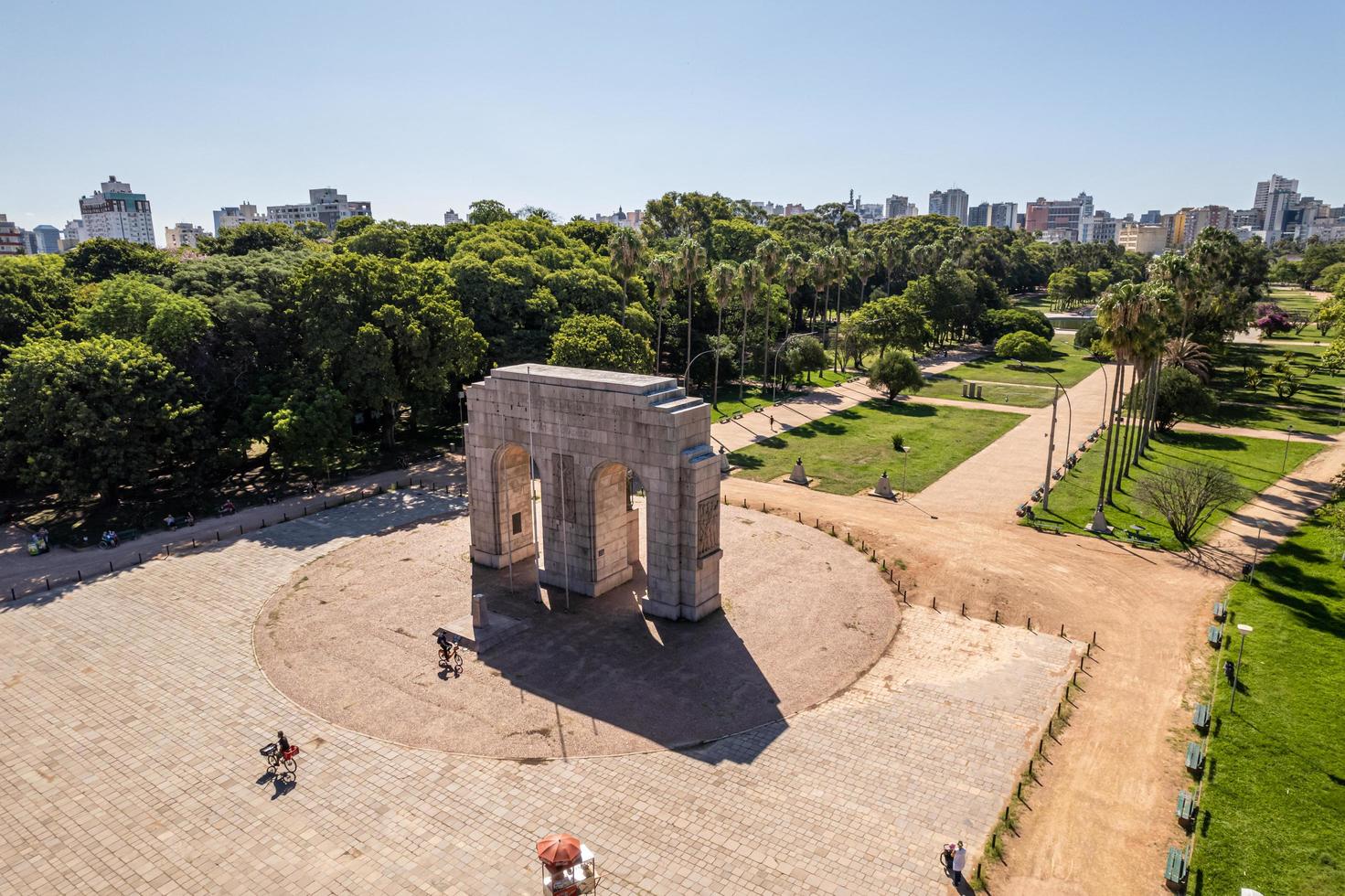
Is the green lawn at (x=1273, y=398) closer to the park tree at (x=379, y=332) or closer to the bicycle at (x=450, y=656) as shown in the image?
the park tree at (x=379, y=332)

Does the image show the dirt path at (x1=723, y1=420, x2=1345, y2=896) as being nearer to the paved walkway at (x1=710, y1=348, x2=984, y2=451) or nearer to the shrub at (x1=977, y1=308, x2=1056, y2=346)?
the paved walkway at (x1=710, y1=348, x2=984, y2=451)

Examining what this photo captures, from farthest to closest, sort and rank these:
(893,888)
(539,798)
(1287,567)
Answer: (1287,567) < (539,798) < (893,888)

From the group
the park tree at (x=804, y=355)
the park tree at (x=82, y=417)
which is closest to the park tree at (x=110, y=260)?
the park tree at (x=82, y=417)

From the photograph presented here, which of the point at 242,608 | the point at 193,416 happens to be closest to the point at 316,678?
the point at 242,608

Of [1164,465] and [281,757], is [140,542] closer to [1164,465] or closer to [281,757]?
[281,757]

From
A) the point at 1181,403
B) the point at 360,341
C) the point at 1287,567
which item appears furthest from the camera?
the point at 1181,403

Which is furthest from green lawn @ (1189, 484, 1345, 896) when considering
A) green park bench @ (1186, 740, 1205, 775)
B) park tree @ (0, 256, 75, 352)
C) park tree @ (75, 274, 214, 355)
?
park tree @ (0, 256, 75, 352)

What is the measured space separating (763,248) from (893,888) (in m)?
67.2

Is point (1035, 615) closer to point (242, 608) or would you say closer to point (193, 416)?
point (242, 608)

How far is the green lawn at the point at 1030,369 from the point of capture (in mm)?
94062

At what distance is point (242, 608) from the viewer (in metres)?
35.1

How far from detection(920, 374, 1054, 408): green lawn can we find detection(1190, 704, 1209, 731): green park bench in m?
57.3

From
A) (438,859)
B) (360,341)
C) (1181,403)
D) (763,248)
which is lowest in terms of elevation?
(438,859)

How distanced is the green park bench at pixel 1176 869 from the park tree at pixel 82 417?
49.9m
